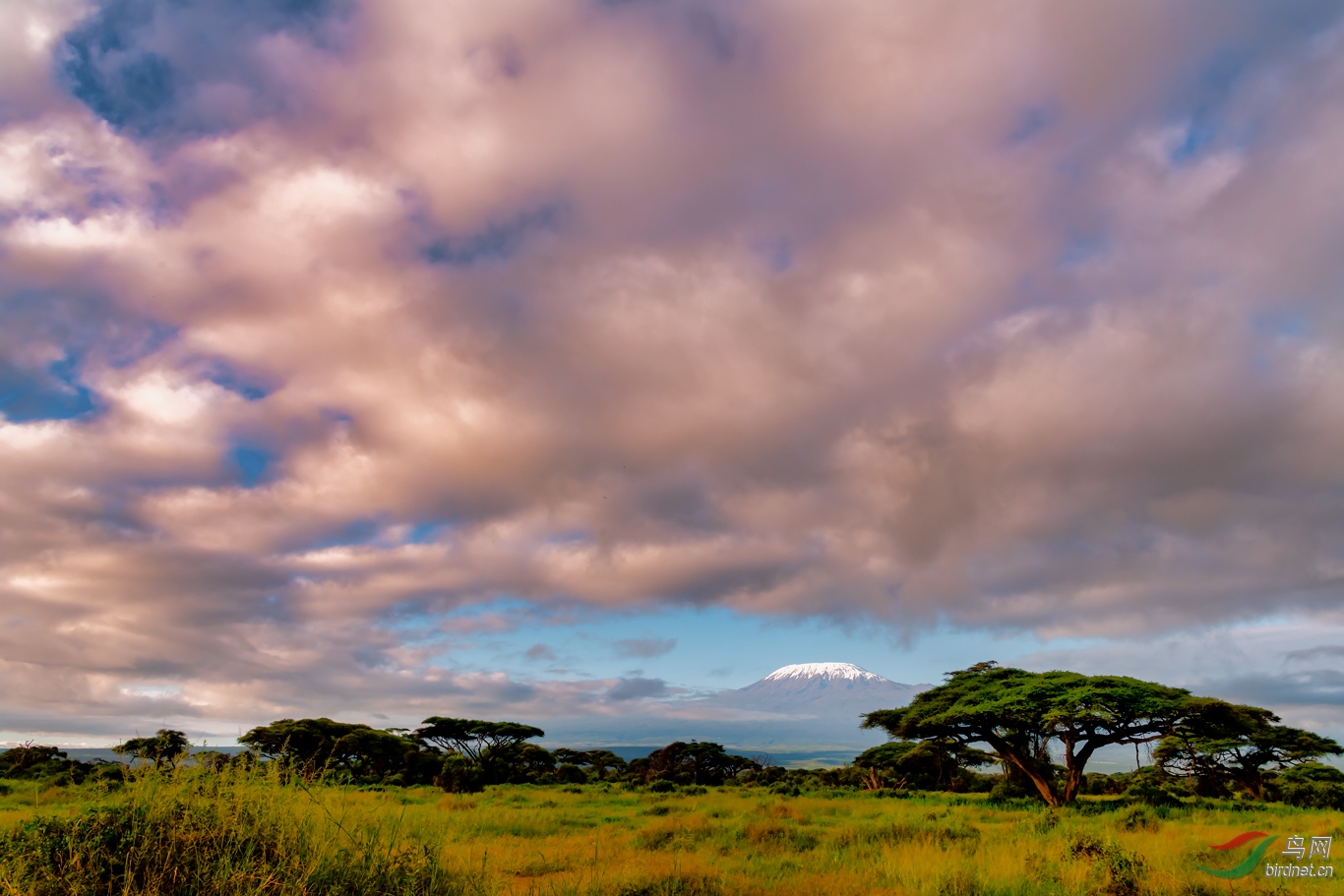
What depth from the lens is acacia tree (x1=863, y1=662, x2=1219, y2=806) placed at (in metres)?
23.5

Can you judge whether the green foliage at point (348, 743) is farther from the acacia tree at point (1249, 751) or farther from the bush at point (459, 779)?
the acacia tree at point (1249, 751)

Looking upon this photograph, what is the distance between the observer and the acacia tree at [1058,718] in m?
23.5

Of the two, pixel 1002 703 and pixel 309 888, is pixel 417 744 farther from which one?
pixel 309 888

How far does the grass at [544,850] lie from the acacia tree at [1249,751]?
14321mm

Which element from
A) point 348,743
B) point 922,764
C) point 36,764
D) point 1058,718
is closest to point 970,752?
point 922,764

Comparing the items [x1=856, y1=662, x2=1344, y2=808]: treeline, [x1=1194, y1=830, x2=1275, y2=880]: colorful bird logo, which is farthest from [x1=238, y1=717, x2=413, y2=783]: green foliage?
[x1=1194, y1=830, x2=1275, y2=880]: colorful bird logo

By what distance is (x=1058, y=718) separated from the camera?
2362 centimetres

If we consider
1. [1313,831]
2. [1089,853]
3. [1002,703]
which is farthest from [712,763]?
[1089,853]

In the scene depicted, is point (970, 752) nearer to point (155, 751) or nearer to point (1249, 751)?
point (1249, 751)

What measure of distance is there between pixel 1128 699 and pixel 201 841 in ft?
90.7

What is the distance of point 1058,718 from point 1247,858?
38.3ft

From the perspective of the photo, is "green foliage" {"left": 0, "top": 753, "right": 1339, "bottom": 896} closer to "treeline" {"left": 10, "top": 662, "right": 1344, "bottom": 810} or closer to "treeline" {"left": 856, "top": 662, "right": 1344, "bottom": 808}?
"treeline" {"left": 10, "top": 662, "right": 1344, "bottom": 810}

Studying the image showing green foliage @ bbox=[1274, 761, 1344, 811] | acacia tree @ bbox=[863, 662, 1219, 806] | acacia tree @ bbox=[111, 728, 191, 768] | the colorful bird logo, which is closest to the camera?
acacia tree @ bbox=[111, 728, 191, 768]

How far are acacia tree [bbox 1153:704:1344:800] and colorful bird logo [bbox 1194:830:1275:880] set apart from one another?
18273mm
